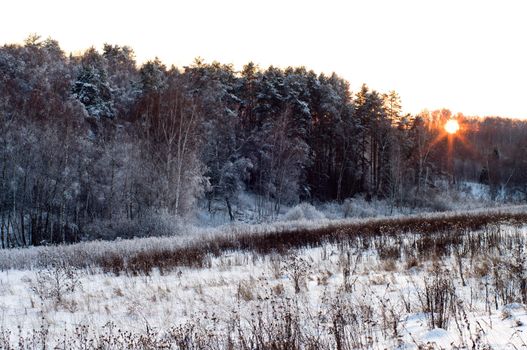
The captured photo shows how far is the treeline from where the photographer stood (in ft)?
95.6

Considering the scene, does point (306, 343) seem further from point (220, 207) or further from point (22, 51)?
point (22, 51)

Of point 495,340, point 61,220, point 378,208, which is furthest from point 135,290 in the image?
point 378,208

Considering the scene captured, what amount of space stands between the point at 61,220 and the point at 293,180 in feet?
64.8

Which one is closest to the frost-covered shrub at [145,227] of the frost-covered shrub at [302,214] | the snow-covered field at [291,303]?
the frost-covered shrub at [302,214]

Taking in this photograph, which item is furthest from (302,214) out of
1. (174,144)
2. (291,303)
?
(291,303)

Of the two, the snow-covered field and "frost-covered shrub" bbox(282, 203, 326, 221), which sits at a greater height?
the snow-covered field

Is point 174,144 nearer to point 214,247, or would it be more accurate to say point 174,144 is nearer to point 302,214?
point 302,214

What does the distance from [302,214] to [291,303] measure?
25006 mm

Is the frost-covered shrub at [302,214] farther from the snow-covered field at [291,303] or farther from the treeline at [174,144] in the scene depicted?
the snow-covered field at [291,303]

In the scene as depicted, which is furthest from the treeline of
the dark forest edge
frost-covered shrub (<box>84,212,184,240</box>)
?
the dark forest edge

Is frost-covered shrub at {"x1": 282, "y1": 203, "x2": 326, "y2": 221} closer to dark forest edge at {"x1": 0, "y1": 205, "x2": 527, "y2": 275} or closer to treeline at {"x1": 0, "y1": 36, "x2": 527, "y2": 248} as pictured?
treeline at {"x1": 0, "y1": 36, "x2": 527, "y2": 248}

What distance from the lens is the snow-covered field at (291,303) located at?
17.1 ft

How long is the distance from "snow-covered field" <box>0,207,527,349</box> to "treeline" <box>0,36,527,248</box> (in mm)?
14797

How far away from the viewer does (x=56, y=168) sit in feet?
95.8
